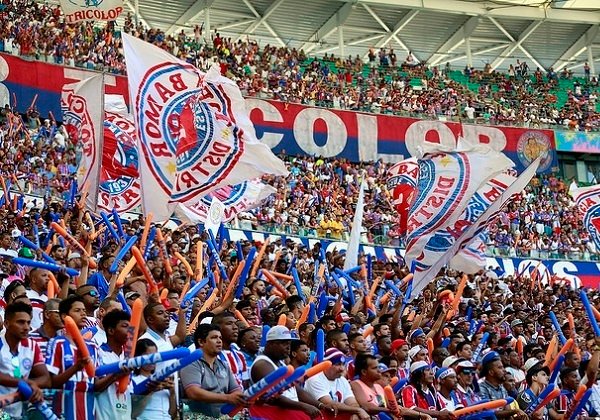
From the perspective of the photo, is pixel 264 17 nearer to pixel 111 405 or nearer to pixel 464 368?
pixel 464 368

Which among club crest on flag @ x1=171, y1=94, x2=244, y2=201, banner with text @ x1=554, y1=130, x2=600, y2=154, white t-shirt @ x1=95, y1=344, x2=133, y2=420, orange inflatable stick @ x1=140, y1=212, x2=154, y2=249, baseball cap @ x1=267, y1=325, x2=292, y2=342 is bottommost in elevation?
white t-shirt @ x1=95, y1=344, x2=133, y2=420

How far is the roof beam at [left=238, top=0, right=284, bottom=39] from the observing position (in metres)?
36.6

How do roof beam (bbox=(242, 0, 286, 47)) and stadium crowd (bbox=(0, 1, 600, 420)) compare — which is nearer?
stadium crowd (bbox=(0, 1, 600, 420))

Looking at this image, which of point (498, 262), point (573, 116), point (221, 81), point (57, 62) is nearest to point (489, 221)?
point (221, 81)

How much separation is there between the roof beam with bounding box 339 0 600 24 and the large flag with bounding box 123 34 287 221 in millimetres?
22888

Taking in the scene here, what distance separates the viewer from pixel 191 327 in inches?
375

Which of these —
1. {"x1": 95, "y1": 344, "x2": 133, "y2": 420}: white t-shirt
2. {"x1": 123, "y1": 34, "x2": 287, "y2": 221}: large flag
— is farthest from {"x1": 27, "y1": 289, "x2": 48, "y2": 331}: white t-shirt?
{"x1": 123, "y1": 34, "x2": 287, "y2": 221}: large flag

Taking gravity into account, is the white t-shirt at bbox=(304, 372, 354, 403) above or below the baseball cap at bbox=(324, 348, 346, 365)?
below

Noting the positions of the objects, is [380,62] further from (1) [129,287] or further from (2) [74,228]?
(1) [129,287]

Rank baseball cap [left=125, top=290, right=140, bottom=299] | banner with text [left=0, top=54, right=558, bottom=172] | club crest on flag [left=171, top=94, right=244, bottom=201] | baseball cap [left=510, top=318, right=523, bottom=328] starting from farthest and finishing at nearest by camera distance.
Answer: banner with text [left=0, top=54, right=558, bottom=172], baseball cap [left=510, top=318, right=523, bottom=328], club crest on flag [left=171, top=94, right=244, bottom=201], baseball cap [left=125, top=290, right=140, bottom=299]

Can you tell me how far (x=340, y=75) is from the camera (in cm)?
3462

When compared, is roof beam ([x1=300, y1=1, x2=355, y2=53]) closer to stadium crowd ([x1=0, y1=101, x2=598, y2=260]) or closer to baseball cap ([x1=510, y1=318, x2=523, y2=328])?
stadium crowd ([x1=0, y1=101, x2=598, y2=260])

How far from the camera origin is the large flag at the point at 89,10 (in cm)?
2308

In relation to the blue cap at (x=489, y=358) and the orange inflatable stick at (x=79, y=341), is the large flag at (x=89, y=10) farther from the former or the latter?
the orange inflatable stick at (x=79, y=341)
